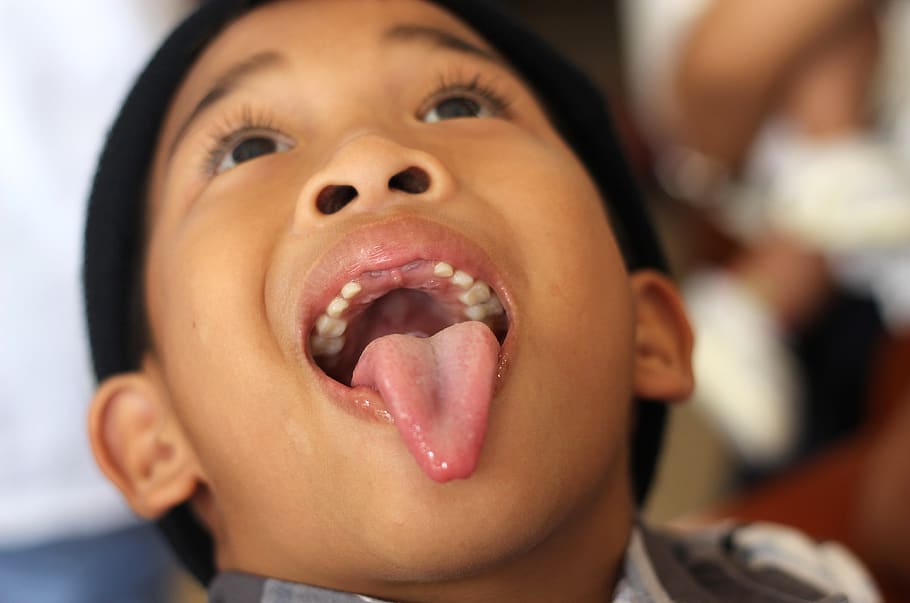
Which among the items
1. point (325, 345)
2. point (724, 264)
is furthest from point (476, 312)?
point (724, 264)

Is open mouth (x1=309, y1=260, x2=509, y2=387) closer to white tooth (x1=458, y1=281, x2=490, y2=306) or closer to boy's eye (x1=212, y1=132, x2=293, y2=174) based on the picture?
white tooth (x1=458, y1=281, x2=490, y2=306)

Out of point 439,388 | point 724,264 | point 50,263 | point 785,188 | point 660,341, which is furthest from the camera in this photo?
point 724,264

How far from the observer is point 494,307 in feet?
2.26

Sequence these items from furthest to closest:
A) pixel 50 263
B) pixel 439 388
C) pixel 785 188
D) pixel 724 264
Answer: pixel 724 264 → pixel 785 188 → pixel 50 263 → pixel 439 388

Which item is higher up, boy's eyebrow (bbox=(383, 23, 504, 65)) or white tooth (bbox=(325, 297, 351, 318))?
boy's eyebrow (bbox=(383, 23, 504, 65))

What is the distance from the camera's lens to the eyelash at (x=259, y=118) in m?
0.76

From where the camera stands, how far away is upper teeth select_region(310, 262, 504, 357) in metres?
0.64

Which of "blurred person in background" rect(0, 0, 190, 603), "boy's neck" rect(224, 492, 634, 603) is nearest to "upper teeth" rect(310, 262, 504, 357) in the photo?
"boy's neck" rect(224, 492, 634, 603)

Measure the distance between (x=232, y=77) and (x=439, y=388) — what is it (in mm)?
346

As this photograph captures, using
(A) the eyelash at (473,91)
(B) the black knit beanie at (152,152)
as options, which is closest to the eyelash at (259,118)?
(A) the eyelash at (473,91)

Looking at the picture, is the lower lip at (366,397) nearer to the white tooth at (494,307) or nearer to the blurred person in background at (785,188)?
the white tooth at (494,307)

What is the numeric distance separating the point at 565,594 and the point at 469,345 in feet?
0.78

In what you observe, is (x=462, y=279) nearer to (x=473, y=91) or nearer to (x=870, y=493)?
(x=473, y=91)

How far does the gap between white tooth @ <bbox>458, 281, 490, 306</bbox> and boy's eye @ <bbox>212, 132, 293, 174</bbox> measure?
0.21 meters
